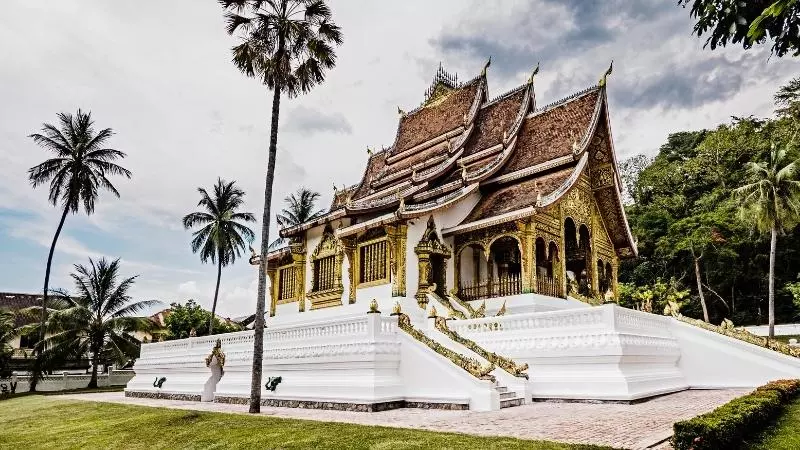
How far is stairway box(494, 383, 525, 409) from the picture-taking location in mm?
10070

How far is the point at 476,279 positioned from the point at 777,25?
43.6 feet

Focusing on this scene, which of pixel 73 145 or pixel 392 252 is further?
pixel 73 145

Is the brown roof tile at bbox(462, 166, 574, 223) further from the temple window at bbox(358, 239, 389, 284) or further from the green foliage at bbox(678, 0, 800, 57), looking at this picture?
the green foliage at bbox(678, 0, 800, 57)

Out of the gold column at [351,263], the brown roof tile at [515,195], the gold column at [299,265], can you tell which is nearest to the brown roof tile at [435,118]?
the brown roof tile at [515,195]

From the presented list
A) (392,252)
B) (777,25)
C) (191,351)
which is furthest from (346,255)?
(777,25)

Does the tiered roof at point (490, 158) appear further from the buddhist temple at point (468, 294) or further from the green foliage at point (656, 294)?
the green foliage at point (656, 294)

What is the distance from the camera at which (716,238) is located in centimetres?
3189

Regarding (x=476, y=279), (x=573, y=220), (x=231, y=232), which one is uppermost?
(x=231, y=232)

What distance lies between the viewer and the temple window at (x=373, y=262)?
1622cm

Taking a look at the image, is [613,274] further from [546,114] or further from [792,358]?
[792,358]

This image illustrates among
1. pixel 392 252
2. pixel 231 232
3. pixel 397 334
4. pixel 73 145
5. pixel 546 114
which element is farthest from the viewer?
pixel 231 232

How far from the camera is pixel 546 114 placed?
64.8 ft

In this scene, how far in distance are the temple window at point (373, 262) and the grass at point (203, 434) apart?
6345 millimetres

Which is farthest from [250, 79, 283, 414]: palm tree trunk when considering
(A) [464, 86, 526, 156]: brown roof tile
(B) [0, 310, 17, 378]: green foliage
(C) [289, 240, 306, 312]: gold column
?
(B) [0, 310, 17, 378]: green foliage
